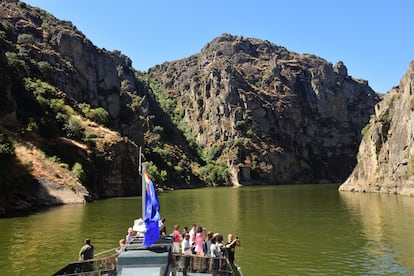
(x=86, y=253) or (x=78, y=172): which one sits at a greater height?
(x=78, y=172)

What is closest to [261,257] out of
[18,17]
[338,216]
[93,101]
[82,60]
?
[338,216]

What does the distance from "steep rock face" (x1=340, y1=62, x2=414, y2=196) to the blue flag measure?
81717mm

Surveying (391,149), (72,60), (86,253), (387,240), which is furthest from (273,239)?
(72,60)

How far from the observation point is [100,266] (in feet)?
61.8

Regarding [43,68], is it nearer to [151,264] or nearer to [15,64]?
[15,64]

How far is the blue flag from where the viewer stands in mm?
16422

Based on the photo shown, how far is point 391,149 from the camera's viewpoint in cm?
10006

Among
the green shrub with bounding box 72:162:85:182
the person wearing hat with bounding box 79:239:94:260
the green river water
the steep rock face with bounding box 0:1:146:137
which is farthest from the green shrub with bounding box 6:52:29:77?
the person wearing hat with bounding box 79:239:94:260

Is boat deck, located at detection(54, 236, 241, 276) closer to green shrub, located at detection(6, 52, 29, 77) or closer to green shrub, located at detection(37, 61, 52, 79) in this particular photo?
green shrub, located at detection(6, 52, 29, 77)

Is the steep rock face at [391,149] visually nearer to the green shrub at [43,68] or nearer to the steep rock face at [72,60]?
the steep rock face at [72,60]

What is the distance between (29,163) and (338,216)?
57.7 metres

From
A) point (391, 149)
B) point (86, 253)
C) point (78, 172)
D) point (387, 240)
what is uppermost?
point (391, 149)

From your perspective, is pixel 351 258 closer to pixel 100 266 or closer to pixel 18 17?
pixel 100 266

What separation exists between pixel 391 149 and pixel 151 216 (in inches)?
3828
